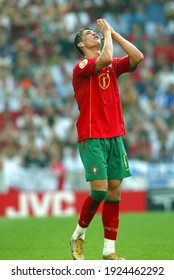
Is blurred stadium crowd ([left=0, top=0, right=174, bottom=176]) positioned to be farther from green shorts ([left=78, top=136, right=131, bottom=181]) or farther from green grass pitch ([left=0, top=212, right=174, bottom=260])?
green shorts ([left=78, top=136, right=131, bottom=181])

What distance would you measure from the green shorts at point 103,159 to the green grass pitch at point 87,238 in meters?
0.96

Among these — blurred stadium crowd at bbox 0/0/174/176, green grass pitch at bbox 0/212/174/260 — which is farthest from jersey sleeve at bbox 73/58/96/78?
blurred stadium crowd at bbox 0/0/174/176

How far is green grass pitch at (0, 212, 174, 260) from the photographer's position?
8.90 m

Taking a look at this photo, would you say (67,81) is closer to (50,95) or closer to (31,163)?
(50,95)

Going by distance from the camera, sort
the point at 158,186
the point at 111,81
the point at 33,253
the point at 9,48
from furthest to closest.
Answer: the point at 9,48
the point at 158,186
the point at 33,253
the point at 111,81

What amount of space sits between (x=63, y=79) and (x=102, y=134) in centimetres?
Answer: 1301

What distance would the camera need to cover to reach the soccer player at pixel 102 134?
8039mm

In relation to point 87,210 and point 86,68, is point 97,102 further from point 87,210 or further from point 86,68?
point 87,210

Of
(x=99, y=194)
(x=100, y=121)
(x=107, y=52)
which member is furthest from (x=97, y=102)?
(x=99, y=194)

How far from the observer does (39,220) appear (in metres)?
15.5

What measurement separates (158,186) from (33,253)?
376 inches

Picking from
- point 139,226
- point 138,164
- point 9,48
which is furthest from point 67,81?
point 139,226

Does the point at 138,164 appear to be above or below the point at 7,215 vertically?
above

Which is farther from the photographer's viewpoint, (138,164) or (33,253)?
(138,164)
